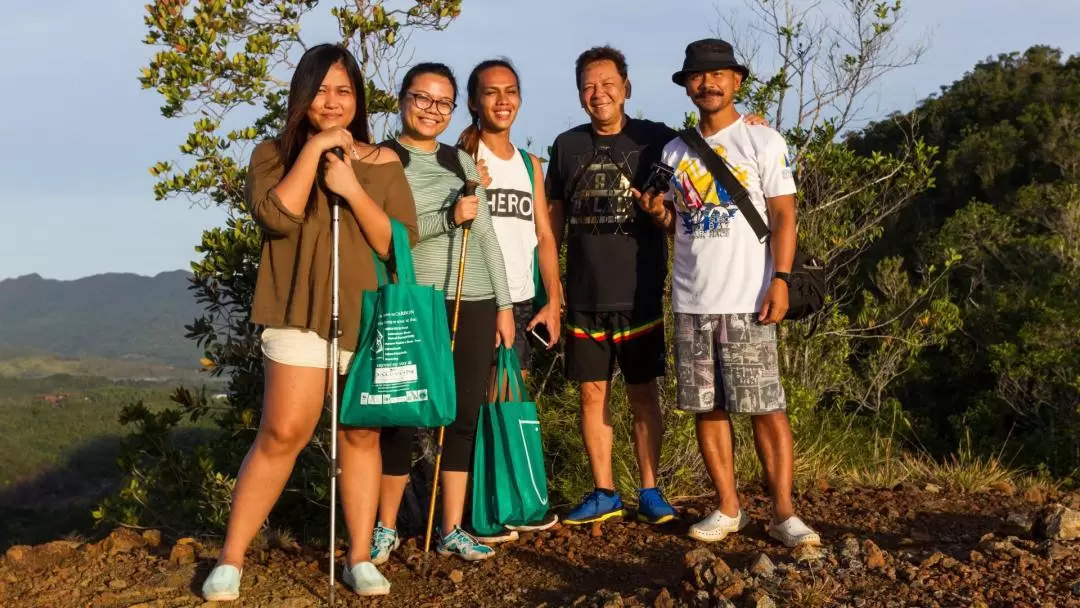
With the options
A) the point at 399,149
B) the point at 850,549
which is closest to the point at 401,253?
the point at 399,149

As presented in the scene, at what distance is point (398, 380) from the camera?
12.0 ft

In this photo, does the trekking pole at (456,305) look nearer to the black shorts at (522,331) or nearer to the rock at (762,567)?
the black shorts at (522,331)

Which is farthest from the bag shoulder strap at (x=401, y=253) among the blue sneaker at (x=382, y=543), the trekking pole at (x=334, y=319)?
the blue sneaker at (x=382, y=543)

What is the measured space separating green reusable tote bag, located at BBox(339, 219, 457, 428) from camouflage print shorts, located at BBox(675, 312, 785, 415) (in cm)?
119

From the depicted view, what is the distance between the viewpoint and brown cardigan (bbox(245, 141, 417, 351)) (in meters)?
3.56

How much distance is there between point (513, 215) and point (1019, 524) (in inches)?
94.1

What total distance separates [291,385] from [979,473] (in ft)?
14.9

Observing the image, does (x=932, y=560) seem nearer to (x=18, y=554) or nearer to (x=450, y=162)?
(x=450, y=162)

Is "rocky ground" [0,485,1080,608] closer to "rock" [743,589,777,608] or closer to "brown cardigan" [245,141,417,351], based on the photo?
"rock" [743,589,777,608]

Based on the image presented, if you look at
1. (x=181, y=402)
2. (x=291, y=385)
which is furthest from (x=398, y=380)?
(x=181, y=402)

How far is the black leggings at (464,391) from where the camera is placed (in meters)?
4.30

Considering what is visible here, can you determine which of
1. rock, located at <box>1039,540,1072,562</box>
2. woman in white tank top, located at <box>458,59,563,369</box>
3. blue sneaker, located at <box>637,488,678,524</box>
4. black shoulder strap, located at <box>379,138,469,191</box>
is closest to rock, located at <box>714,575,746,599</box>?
rock, located at <box>1039,540,1072,562</box>

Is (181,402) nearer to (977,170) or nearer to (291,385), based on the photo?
(291,385)

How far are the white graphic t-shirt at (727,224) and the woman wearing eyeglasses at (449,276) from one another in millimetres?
759
